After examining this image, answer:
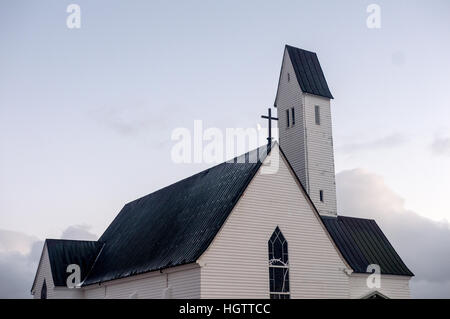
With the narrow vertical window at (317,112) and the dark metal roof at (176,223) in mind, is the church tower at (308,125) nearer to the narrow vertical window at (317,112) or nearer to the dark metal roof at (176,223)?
the narrow vertical window at (317,112)

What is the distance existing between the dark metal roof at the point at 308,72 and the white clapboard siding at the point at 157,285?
1878 cm

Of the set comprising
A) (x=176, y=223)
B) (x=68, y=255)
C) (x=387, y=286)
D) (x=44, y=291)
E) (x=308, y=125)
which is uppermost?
(x=308, y=125)

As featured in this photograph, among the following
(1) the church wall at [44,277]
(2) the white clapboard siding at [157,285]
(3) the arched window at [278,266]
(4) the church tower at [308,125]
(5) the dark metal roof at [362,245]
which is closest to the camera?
(2) the white clapboard siding at [157,285]

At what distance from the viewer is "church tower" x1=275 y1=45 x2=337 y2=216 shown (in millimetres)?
41750

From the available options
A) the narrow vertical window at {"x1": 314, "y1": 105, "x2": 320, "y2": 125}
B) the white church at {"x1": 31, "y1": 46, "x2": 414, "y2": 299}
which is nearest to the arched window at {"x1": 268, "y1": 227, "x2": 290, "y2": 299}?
the white church at {"x1": 31, "y1": 46, "x2": 414, "y2": 299}

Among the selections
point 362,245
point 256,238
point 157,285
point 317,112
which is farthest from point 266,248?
point 317,112

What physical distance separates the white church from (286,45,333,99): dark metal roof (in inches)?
4.2

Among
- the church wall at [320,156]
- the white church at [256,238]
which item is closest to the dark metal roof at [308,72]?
the white church at [256,238]

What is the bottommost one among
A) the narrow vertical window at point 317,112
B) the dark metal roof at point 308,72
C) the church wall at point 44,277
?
the church wall at point 44,277

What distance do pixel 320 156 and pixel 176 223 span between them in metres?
13.6

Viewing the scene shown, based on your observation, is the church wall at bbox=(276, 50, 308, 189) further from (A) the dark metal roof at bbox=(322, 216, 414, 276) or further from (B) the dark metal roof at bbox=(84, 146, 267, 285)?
(B) the dark metal roof at bbox=(84, 146, 267, 285)

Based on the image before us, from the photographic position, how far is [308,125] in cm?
4238

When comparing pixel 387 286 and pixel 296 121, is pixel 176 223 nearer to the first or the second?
pixel 296 121

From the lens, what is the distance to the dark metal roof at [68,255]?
137 ft
